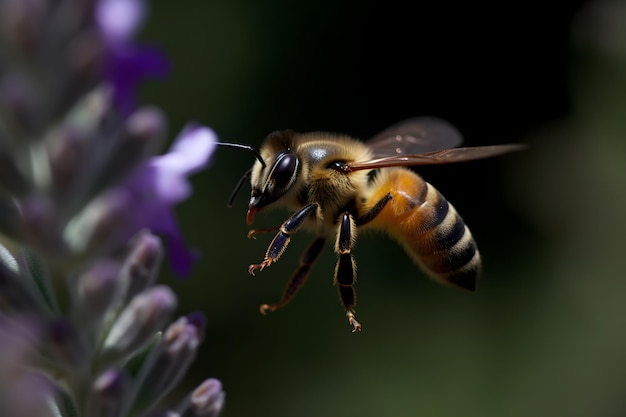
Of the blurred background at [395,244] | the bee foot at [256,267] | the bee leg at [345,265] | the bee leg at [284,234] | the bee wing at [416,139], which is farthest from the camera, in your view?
the blurred background at [395,244]

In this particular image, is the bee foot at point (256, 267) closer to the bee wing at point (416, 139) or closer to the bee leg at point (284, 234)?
the bee leg at point (284, 234)

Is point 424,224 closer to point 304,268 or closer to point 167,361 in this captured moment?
point 304,268

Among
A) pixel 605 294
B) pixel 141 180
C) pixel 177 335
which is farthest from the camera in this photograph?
pixel 605 294

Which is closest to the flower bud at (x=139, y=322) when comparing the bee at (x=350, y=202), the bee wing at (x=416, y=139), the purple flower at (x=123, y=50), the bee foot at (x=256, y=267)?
the purple flower at (x=123, y=50)

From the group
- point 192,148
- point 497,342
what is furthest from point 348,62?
point 192,148

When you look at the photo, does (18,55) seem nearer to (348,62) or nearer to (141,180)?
(141,180)

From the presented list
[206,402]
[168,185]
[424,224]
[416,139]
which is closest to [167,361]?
[206,402]
